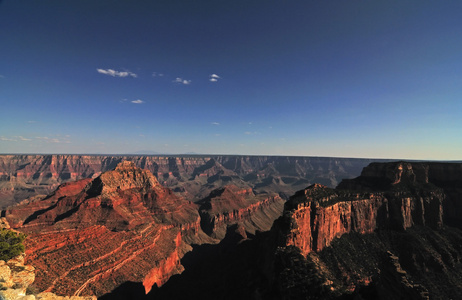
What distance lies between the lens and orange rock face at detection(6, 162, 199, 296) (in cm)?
6312

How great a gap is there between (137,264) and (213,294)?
30.5 m

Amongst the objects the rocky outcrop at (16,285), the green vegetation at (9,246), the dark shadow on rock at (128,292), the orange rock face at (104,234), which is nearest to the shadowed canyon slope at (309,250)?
the dark shadow on rock at (128,292)

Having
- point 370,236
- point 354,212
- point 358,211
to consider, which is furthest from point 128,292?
point 370,236

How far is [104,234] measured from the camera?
3386 inches

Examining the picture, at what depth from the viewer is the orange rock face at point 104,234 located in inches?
2485

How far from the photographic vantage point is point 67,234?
250ft

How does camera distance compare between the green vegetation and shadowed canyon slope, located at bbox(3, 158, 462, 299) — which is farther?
shadowed canyon slope, located at bbox(3, 158, 462, 299)

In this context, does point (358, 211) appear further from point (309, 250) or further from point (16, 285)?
point (16, 285)

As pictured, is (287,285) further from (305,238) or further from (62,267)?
(62,267)

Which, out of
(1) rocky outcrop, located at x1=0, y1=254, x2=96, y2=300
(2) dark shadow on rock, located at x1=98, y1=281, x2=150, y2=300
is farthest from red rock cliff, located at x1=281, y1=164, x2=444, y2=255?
(1) rocky outcrop, located at x1=0, y1=254, x2=96, y2=300

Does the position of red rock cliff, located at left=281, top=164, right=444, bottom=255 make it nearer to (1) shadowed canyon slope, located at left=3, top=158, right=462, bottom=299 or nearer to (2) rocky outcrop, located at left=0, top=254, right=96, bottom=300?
(1) shadowed canyon slope, located at left=3, top=158, right=462, bottom=299

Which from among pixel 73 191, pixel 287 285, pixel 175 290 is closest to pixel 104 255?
pixel 175 290

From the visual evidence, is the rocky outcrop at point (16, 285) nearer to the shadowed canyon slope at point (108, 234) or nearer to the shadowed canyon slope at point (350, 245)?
the shadowed canyon slope at point (108, 234)

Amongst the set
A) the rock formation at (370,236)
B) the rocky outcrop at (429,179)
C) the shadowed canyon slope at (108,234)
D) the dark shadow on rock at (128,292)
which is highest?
the rocky outcrop at (429,179)
